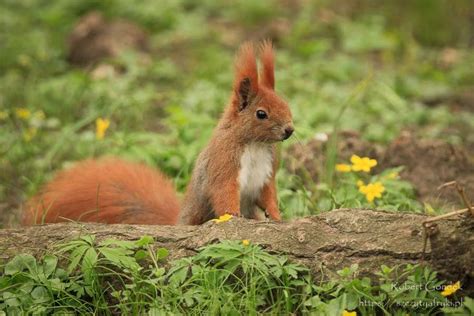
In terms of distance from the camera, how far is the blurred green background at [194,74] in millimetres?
5496

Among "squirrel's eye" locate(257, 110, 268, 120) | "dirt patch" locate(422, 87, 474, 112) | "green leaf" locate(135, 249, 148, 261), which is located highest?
"squirrel's eye" locate(257, 110, 268, 120)

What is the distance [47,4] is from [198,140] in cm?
462

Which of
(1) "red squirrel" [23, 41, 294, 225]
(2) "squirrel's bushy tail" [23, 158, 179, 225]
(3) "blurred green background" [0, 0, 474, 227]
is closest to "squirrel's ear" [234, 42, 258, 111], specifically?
(1) "red squirrel" [23, 41, 294, 225]

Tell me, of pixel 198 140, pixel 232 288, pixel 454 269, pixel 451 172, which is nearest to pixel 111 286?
pixel 232 288

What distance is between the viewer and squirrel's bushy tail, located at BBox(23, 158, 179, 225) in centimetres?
426

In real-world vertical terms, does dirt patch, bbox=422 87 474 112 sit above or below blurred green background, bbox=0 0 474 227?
below

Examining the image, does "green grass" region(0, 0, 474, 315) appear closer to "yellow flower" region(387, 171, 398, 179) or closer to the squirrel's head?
"yellow flower" region(387, 171, 398, 179)

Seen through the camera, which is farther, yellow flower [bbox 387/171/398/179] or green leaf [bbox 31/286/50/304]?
yellow flower [bbox 387/171/398/179]

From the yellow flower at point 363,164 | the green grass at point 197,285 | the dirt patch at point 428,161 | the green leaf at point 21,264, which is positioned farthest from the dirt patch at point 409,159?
the green leaf at point 21,264

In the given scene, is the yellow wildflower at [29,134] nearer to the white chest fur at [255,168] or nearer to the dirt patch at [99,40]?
the dirt patch at [99,40]

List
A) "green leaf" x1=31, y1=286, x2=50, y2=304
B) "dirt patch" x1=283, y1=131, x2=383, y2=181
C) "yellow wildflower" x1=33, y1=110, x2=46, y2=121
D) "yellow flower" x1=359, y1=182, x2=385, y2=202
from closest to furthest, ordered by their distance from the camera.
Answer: "green leaf" x1=31, y1=286, x2=50, y2=304 → "yellow flower" x1=359, y1=182, x2=385, y2=202 → "dirt patch" x1=283, y1=131, x2=383, y2=181 → "yellow wildflower" x1=33, y1=110, x2=46, y2=121

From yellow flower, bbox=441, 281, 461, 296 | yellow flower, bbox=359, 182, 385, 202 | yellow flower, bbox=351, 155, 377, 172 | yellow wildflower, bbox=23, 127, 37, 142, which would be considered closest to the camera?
yellow flower, bbox=441, 281, 461, 296

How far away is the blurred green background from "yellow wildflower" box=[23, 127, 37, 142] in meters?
0.02

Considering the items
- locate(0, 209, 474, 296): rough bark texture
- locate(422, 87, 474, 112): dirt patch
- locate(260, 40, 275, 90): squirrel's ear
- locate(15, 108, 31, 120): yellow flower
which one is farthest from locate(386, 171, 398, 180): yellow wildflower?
locate(15, 108, 31, 120): yellow flower
